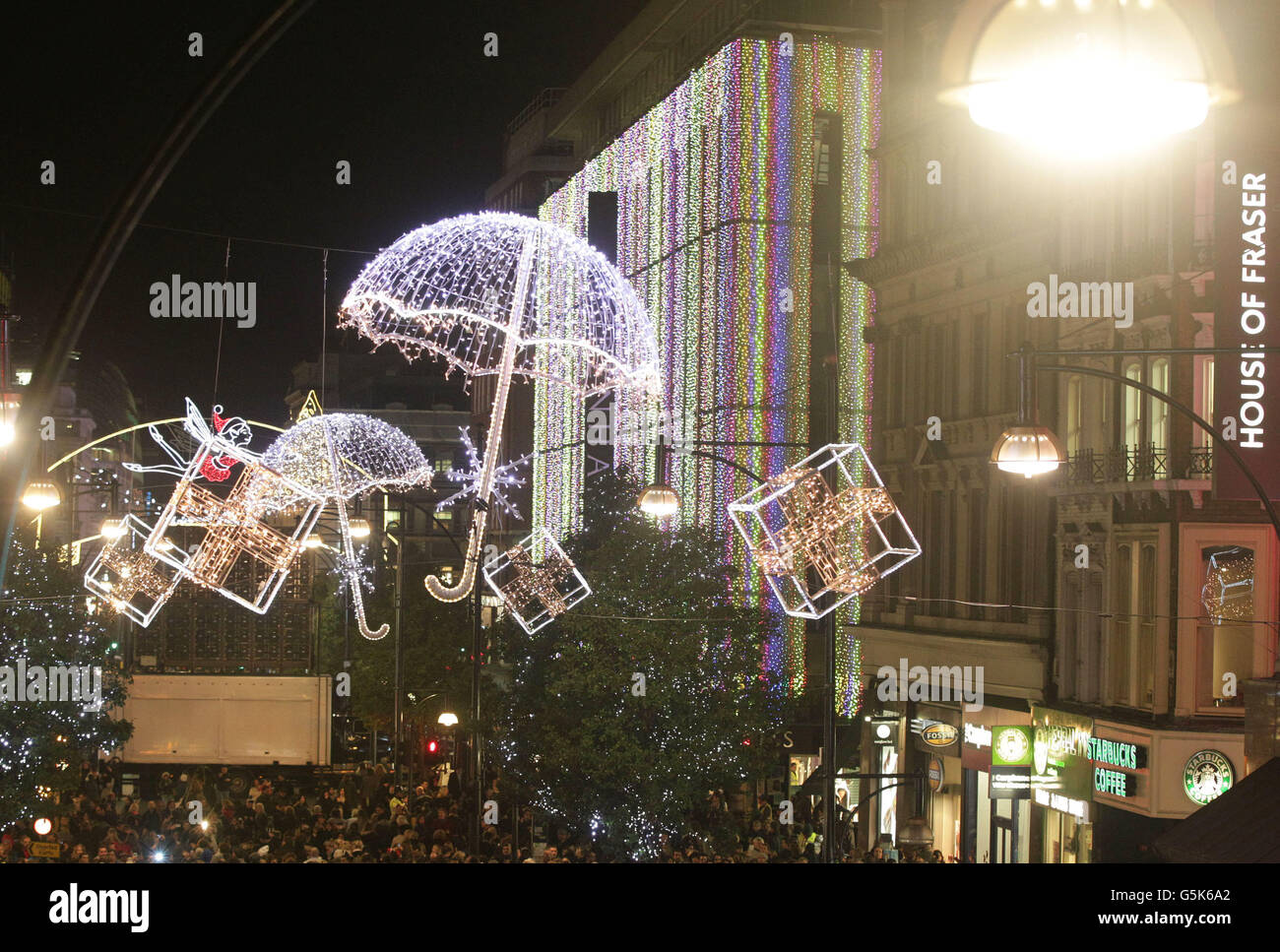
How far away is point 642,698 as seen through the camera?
31.4 metres

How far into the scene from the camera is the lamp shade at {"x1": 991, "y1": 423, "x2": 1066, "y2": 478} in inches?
685

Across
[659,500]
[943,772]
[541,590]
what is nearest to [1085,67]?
[659,500]

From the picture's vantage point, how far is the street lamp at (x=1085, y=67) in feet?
12.0

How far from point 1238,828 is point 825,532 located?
1064 cm

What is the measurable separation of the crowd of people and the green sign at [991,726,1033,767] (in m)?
3.04

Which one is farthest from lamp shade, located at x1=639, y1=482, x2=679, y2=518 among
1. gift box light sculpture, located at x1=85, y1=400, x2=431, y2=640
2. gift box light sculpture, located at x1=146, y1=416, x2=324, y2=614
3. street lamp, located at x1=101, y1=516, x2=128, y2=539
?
street lamp, located at x1=101, y1=516, x2=128, y2=539

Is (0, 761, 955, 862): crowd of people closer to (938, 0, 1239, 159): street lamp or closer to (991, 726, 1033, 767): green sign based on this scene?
(991, 726, 1033, 767): green sign

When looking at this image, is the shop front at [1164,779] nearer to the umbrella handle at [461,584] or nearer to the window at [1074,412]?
the window at [1074,412]

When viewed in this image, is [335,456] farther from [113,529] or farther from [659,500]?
[659,500]

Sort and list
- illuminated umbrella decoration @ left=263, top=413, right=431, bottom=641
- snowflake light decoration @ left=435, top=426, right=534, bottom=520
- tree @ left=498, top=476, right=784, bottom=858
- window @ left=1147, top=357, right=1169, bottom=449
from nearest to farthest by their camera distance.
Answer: window @ left=1147, top=357, right=1169, bottom=449, tree @ left=498, top=476, right=784, bottom=858, snowflake light decoration @ left=435, top=426, right=534, bottom=520, illuminated umbrella decoration @ left=263, top=413, right=431, bottom=641

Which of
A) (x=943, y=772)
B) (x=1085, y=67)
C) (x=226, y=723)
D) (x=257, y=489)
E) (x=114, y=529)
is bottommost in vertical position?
(x=226, y=723)

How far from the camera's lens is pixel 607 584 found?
3312 cm
